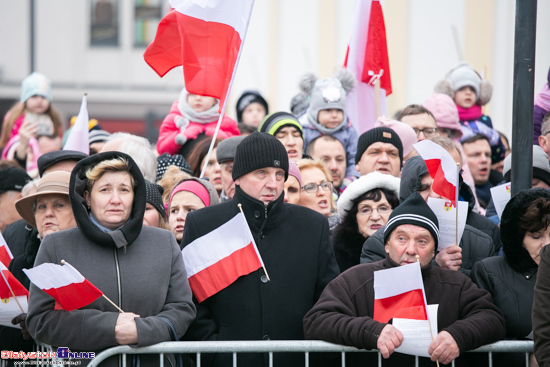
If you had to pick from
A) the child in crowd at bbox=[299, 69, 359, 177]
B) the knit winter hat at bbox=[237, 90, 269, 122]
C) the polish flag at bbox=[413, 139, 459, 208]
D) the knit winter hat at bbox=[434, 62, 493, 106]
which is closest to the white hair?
the child in crowd at bbox=[299, 69, 359, 177]

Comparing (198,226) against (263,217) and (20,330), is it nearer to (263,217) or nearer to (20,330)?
(263,217)

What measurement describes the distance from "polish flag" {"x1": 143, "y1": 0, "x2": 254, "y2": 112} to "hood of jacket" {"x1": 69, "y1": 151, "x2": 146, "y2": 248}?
157 centimetres

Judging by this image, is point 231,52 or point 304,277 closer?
point 304,277

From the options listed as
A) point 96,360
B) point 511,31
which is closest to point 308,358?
point 96,360

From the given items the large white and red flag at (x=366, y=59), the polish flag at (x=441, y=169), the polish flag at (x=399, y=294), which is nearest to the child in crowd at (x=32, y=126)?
the large white and red flag at (x=366, y=59)

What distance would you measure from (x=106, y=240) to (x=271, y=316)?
1.04m

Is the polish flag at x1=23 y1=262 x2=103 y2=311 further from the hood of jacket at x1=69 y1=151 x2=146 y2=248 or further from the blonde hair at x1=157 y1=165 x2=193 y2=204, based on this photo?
the blonde hair at x1=157 y1=165 x2=193 y2=204

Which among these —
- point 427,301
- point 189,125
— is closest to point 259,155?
point 427,301

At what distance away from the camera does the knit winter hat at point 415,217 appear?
4.69m

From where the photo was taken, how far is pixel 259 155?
5.06 m

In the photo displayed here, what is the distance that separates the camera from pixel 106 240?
459cm

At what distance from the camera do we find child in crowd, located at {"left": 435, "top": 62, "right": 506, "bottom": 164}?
8430mm

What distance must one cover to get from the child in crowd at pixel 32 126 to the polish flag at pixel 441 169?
15.9 ft

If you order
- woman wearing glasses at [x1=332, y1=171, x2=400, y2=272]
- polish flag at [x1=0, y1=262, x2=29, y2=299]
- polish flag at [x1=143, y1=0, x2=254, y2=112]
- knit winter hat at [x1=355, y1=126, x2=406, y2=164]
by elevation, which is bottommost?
polish flag at [x1=0, y1=262, x2=29, y2=299]
